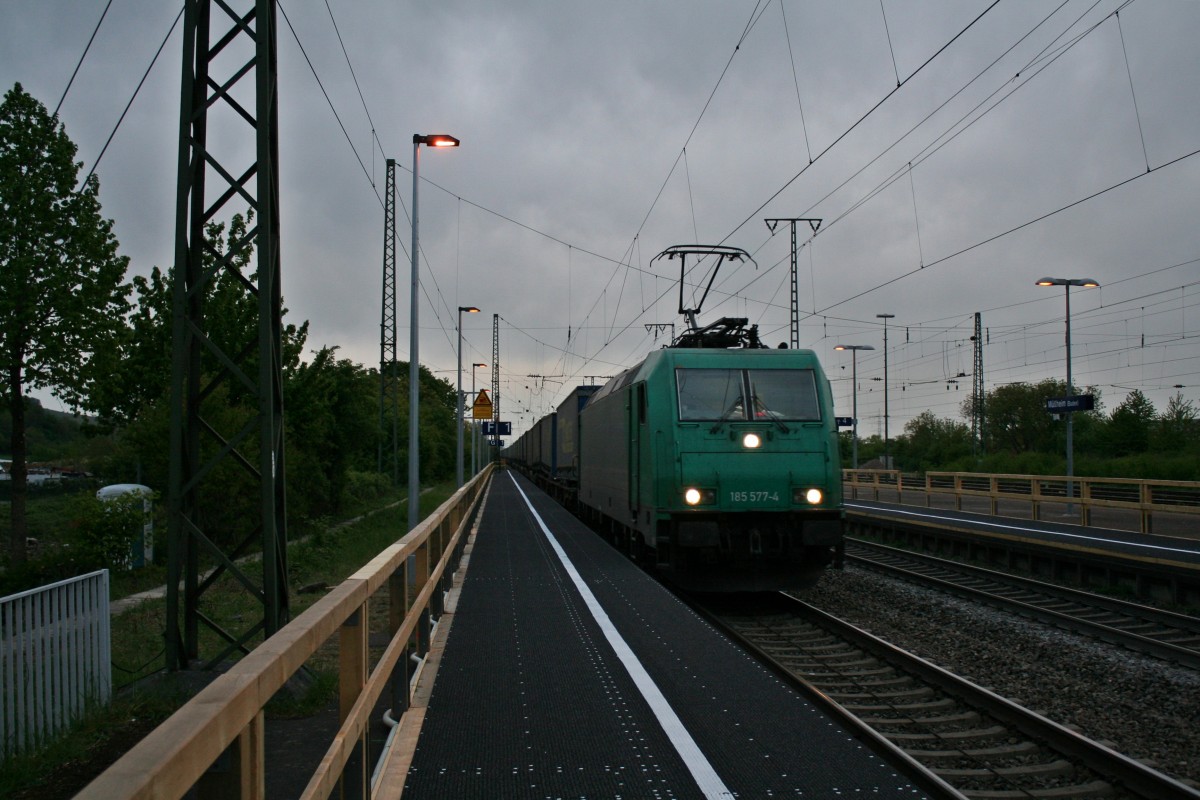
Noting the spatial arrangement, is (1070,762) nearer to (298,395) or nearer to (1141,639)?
(1141,639)

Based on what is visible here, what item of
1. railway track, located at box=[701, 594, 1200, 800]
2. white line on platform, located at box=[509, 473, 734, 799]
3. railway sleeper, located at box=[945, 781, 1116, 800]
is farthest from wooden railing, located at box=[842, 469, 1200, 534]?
railway sleeper, located at box=[945, 781, 1116, 800]

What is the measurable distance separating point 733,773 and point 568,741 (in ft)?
3.37

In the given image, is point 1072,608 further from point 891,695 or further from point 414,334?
point 414,334

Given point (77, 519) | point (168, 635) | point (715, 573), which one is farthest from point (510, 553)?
point (168, 635)

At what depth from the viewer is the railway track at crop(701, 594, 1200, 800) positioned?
536cm

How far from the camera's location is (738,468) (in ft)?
38.3

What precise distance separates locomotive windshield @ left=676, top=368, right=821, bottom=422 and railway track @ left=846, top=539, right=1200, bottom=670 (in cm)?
371

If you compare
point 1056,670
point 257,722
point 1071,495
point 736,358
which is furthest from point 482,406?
point 257,722

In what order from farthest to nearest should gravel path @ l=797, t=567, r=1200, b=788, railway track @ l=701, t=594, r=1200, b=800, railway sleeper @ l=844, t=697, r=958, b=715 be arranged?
railway sleeper @ l=844, t=697, r=958, b=715, gravel path @ l=797, t=567, r=1200, b=788, railway track @ l=701, t=594, r=1200, b=800

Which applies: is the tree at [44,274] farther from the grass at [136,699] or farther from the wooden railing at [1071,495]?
the wooden railing at [1071,495]

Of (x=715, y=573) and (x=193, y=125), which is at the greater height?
(x=193, y=125)

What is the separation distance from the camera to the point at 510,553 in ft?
52.8

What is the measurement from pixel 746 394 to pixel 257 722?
10.3 m

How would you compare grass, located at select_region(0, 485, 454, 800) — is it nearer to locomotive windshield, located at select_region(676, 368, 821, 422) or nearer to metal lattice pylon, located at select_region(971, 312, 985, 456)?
locomotive windshield, located at select_region(676, 368, 821, 422)
